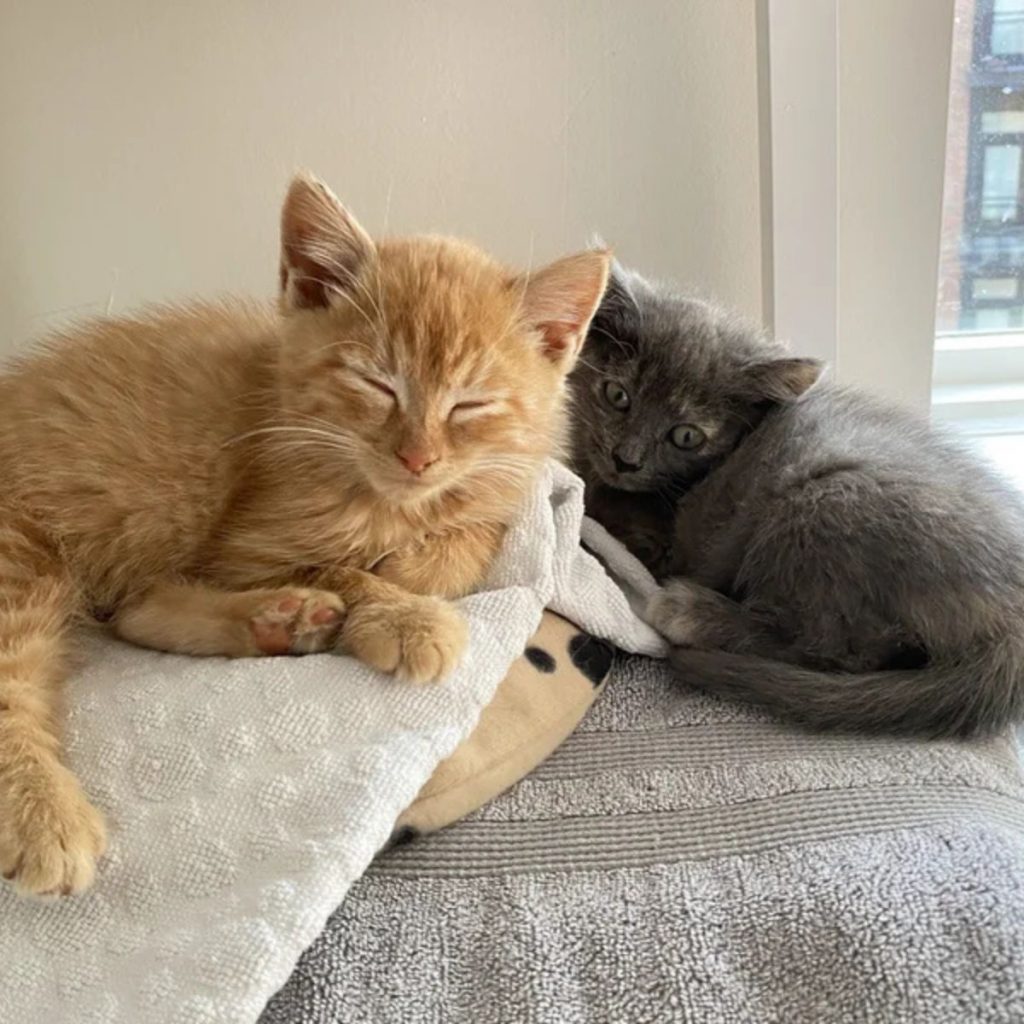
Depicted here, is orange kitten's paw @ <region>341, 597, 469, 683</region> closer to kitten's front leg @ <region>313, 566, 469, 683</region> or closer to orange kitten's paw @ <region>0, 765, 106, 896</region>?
kitten's front leg @ <region>313, 566, 469, 683</region>

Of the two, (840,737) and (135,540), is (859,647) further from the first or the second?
(135,540)

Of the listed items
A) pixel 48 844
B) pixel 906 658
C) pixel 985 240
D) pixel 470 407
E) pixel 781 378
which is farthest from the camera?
pixel 985 240

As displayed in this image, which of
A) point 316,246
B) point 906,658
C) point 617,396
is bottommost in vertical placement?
point 906,658

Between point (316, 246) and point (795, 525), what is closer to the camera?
point (316, 246)

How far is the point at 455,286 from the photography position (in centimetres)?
100

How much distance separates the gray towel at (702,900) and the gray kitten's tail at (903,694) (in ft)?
0.13

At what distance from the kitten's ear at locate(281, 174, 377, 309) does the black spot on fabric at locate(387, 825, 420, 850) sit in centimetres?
51

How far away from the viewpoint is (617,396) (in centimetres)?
136

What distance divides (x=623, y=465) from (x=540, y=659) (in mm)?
423

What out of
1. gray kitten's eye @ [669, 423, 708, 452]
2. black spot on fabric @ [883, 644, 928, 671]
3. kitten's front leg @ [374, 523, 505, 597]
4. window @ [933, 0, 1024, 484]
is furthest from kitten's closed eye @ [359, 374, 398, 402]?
window @ [933, 0, 1024, 484]

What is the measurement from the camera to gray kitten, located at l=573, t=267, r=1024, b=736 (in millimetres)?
1041

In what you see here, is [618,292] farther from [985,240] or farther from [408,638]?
[985,240]

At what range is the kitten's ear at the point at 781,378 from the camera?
1.29 metres

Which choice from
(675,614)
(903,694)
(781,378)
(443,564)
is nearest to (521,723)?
(443,564)
